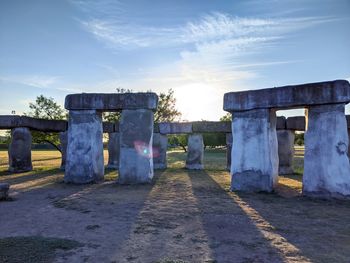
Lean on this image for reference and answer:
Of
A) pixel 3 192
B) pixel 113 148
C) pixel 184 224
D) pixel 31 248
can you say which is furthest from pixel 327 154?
pixel 113 148

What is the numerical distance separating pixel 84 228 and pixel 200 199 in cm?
342

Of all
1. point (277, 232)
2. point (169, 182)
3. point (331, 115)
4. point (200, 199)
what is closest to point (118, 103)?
point (169, 182)

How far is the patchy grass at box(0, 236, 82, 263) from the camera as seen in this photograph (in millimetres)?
4043

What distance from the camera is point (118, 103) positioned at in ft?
36.9

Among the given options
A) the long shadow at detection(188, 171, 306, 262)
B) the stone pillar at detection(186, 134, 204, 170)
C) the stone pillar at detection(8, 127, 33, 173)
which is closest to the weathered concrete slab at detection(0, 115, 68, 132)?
the stone pillar at detection(8, 127, 33, 173)

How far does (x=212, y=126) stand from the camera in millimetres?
16750

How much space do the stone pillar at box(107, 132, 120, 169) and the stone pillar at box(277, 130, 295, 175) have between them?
8256 mm

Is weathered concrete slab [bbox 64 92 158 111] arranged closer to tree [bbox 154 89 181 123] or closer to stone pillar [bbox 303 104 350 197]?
stone pillar [bbox 303 104 350 197]

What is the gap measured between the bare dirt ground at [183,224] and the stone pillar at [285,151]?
5188 millimetres

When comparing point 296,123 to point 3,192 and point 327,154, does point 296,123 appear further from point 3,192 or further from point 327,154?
point 3,192

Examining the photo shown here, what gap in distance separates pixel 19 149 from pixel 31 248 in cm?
1239

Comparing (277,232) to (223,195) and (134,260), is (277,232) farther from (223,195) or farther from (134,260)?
(223,195)

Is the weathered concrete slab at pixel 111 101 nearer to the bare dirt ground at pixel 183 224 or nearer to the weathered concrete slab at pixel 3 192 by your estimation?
the bare dirt ground at pixel 183 224

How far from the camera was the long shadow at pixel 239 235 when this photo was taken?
13.8 ft
